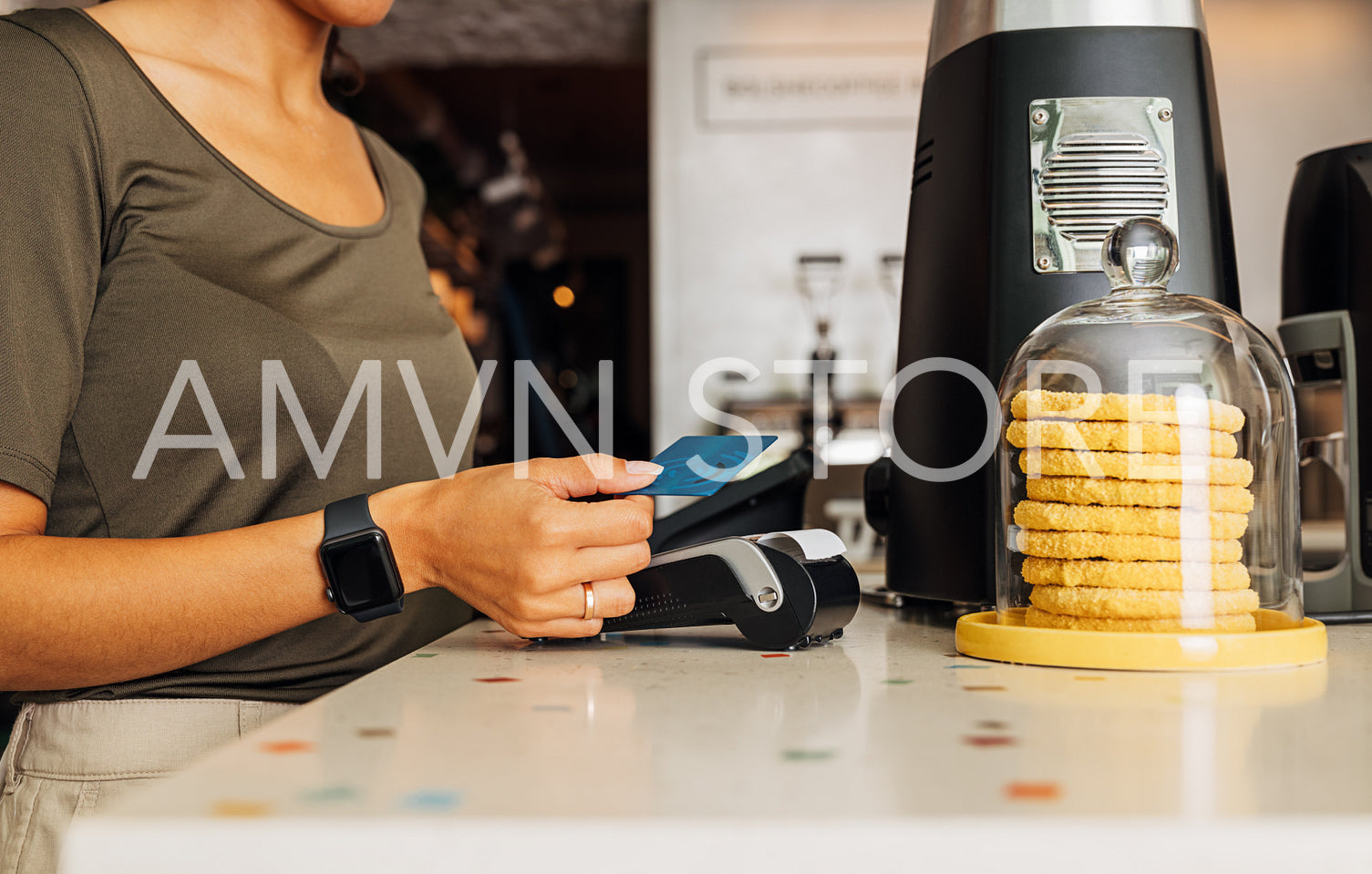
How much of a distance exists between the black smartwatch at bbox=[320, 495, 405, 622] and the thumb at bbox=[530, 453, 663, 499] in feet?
0.33

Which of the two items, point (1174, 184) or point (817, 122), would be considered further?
point (817, 122)

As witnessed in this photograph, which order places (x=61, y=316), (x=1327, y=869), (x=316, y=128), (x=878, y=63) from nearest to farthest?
(x=1327, y=869), (x=61, y=316), (x=316, y=128), (x=878, y=63)

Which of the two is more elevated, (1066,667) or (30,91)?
(30,91)

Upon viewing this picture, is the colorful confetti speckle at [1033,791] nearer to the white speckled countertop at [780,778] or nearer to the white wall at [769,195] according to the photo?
the white speckled countertop at [780,778]

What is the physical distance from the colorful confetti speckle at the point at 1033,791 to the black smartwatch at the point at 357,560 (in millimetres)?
400

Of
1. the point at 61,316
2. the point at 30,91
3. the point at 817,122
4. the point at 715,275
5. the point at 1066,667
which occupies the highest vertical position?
the point at 817,122

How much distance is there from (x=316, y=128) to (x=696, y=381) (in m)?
3.05

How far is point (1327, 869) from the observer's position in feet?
0.97

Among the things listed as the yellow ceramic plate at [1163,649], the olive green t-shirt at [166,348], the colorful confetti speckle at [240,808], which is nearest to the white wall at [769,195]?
the olive green t-shirt at [166,348]

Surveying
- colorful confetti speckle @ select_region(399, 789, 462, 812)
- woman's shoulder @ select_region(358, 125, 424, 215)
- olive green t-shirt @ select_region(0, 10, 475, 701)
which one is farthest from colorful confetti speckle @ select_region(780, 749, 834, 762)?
woman's shoulder @ select_region(358, 125, 424, 215)

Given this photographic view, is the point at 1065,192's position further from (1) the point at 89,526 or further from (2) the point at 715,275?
(2) the point at 715,275

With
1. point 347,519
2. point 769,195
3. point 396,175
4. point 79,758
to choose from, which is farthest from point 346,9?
point 769,195

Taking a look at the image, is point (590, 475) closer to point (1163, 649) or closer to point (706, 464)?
point (706, 464)

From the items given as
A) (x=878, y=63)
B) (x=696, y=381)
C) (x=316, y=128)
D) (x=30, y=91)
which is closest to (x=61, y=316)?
(x=30, y=91)
